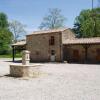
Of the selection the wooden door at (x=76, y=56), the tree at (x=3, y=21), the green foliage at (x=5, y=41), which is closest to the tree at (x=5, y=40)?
the green foliage at (x=5, y=41)

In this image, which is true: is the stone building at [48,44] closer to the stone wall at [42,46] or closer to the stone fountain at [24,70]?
the stone wall at [42,46]

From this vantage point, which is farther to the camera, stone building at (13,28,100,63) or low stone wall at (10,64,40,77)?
stone building at (13,28,100,63)

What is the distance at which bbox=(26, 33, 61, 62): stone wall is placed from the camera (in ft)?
122

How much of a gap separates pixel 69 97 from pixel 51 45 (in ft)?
92.2

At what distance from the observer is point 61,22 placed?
64.1 metres

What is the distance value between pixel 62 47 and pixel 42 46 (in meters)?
3.69

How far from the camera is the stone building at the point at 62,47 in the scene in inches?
1369

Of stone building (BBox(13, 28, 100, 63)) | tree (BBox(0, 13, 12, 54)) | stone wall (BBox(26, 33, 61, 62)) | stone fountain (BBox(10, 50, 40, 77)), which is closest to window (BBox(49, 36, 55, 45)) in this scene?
stone building (BBox(13, 28, 100, 63))

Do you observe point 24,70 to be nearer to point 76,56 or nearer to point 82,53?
point 82,53

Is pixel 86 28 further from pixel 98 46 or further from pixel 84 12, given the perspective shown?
pixel 98 46

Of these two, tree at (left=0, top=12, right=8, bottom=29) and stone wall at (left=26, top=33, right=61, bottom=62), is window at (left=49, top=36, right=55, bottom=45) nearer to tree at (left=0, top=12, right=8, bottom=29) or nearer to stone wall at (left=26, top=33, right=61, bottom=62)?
stone wall at (left=26, top=33, right=61, bottom=62)

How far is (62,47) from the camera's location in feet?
121

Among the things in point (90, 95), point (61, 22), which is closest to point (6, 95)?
point (90, 95)

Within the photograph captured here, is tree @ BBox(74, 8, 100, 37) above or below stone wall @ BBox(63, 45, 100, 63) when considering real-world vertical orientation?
above
